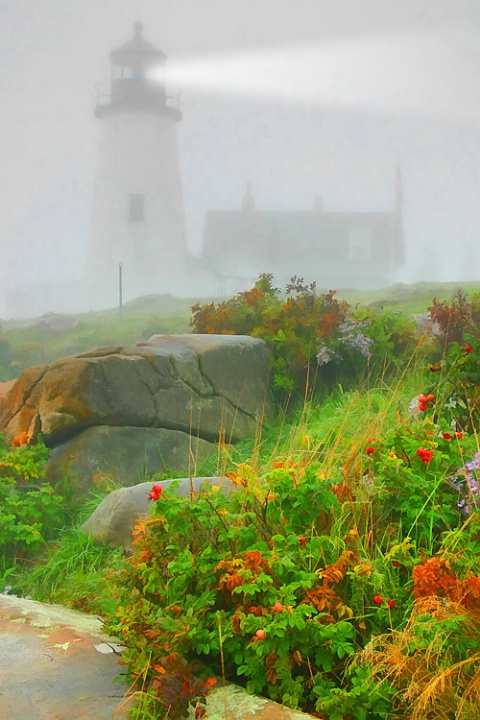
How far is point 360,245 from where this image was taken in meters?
7.21

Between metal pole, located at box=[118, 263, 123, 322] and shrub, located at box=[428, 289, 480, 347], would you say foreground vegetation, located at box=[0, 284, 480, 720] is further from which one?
metal pole, located at box=[118, 263, 123, 322]

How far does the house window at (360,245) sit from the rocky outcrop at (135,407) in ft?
4.54

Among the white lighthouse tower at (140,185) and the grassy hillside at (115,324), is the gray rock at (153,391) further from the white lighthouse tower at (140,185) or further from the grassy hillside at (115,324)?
the white lighthouse tower at (140,185)

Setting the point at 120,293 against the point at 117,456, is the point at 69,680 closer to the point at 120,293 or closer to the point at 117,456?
the point at 117,456

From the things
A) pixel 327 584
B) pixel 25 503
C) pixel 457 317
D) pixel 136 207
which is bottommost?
pixel 25 503

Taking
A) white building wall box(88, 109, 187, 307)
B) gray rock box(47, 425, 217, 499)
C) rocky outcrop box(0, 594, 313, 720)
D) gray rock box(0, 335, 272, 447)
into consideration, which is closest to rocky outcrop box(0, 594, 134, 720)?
rocky outcrop box(0, 594, 313, 720)

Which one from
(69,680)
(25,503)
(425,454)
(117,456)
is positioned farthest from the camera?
(117,456)

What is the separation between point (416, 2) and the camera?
282 inches

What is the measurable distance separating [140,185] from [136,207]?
19cm

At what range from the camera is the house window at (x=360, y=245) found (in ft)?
23.6

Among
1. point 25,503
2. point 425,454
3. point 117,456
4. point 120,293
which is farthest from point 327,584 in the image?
point 120,293

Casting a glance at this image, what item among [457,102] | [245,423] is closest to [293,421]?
[245,423]

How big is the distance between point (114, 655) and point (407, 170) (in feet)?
17.3

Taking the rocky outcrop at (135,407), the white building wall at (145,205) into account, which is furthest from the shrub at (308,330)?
the white building wall at (145,205)
